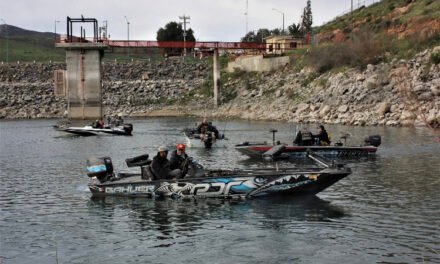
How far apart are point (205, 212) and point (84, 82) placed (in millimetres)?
64773

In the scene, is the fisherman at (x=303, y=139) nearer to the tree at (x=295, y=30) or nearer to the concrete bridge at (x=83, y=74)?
the concrete bridge at (x=83, y=74)

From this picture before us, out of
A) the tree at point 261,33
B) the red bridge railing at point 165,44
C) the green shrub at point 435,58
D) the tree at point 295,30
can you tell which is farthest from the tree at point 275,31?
the green shrub at point 435,58

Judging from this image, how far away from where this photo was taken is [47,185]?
2588cm

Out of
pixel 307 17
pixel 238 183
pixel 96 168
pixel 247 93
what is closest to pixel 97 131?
pixel 96 168

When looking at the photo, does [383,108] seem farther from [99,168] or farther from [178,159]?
[99,168]

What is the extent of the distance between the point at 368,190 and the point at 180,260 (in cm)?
1053

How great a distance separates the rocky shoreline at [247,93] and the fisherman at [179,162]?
2536 cm

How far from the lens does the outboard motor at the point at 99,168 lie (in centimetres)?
2214

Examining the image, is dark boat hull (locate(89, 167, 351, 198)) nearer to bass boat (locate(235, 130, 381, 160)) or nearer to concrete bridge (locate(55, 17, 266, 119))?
bass boat (locate(235, 130, 381, 160))

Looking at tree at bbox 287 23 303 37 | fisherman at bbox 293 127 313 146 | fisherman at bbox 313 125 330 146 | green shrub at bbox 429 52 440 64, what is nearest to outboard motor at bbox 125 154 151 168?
fisherman at bbox 293 127 313 146

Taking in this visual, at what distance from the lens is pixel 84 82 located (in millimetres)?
81688

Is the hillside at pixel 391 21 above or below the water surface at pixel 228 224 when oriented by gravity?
above

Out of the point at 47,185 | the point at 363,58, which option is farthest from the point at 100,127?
the point at 363,58

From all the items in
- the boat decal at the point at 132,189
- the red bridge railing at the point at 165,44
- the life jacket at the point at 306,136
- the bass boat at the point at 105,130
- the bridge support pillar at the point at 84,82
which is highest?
the red bridge railing at the point at 165,44
